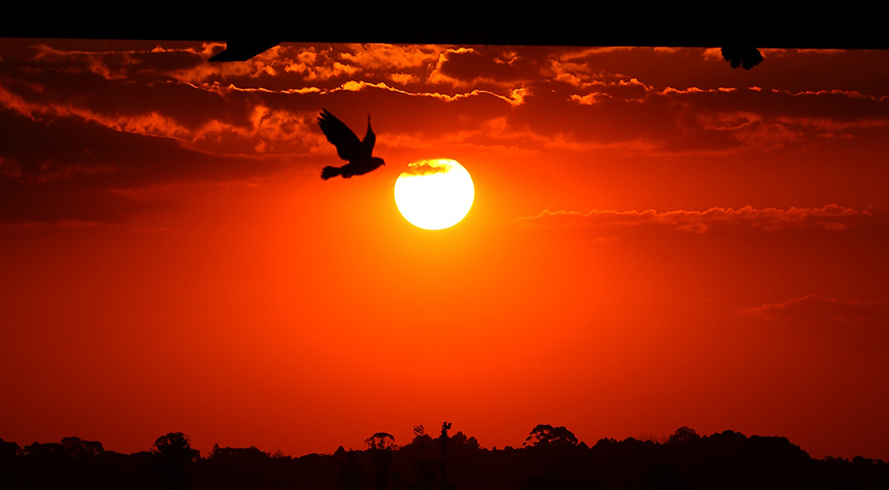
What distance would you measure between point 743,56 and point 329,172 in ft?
10.2

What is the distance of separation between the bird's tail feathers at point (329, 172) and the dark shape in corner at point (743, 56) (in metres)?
2.93

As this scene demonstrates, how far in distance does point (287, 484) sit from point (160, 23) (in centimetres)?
10693

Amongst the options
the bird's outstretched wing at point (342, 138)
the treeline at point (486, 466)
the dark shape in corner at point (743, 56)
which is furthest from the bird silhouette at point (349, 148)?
the treeline at point (486, 466)

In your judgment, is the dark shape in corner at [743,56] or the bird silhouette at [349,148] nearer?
the dark shape in corner at [743,56]

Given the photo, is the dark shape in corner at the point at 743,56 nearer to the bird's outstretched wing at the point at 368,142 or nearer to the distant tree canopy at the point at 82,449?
the bird's outstretched wing at the point at 368,142

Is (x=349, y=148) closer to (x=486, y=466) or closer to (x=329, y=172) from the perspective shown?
(x=329, y=172)

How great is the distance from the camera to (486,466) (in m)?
103

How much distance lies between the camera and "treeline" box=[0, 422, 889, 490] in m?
94.2

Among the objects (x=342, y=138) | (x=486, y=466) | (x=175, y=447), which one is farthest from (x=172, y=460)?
(x=342, y=138)

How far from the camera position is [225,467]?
113125 millimetres

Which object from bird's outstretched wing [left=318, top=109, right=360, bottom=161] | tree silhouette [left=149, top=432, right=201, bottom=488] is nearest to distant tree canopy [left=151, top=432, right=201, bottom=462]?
tree silhouette [left=149, top=432, right=201, bottom=488]

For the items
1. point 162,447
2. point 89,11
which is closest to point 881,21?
point 89,11

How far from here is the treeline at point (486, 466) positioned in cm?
9419

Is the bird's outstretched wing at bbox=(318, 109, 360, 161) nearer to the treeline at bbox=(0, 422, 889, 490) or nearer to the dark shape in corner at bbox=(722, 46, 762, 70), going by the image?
the dark shape in corner at bbox=(722, 46, 762, 70)
